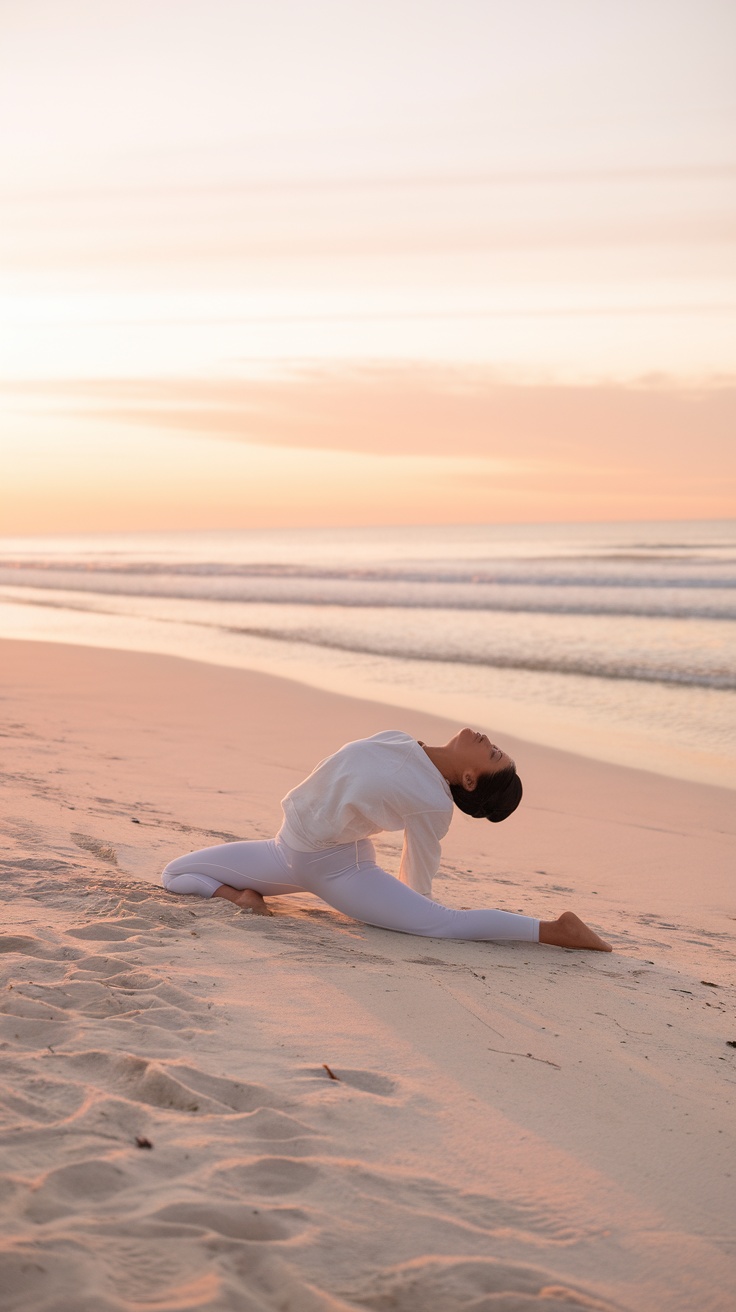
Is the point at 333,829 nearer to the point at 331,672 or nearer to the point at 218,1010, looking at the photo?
the point at 218,1010

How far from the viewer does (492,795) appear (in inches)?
174

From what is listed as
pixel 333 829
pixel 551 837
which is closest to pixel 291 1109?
pixel 333 829

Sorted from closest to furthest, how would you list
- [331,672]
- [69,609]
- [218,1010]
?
[218,1010] → [331,672] → [69,609]

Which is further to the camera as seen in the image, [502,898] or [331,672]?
[331,672]

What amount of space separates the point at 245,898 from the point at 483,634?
16487 millimetres

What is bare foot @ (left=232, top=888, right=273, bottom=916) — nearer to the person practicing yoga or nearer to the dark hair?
the person practicing yoga

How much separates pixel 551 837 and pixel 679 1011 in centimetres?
319

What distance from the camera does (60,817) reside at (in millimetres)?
5980

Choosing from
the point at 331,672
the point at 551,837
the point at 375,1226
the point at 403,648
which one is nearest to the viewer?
the point at 375,1226

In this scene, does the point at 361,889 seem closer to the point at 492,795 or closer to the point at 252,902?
the point at 252,902

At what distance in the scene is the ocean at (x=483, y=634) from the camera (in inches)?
462

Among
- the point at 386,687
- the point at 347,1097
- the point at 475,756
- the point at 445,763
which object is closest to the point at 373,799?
the point at 445,763

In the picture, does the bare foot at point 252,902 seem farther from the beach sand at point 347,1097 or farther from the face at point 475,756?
the face at point 475,756

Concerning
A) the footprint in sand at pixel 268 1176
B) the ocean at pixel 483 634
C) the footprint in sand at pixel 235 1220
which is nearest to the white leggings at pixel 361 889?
the footprint in sand at pixel 268 1176
